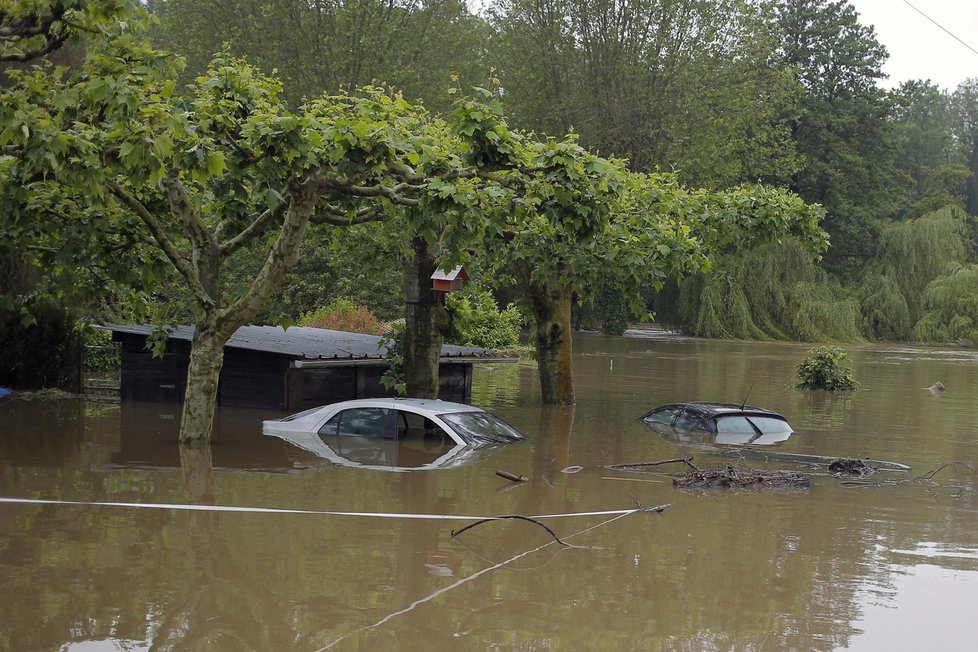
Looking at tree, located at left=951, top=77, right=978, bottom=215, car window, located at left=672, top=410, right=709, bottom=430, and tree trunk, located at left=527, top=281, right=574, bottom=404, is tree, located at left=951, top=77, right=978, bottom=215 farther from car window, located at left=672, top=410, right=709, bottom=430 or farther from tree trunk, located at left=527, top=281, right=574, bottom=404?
→ car window, located at left=672, top=410, right=709, bottom=430

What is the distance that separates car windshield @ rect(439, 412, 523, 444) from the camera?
17188mm

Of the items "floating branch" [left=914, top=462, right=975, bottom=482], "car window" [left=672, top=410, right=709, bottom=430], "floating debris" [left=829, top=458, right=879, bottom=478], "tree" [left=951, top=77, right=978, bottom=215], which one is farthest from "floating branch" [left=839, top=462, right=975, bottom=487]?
"tree" [left=951, top=77, right=978, bottom=215]

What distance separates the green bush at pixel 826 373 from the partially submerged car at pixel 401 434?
17403 millimetres

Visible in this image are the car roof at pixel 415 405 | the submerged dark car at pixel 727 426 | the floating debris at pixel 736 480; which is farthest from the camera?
the submerged dark car at pixel 727 426

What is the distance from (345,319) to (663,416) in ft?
63.6

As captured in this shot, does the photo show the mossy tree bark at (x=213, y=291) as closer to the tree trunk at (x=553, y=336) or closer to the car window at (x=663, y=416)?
the car window at (x=663, y=416)

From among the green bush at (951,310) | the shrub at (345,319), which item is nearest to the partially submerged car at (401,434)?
the shrub at (345,319)

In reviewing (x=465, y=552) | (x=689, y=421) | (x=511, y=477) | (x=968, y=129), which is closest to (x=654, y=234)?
(x=689, y=421)

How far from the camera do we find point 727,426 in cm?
2070

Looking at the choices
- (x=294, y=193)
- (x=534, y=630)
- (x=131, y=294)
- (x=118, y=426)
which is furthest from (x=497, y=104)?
(x=118, y=426)

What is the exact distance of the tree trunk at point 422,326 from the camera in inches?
883

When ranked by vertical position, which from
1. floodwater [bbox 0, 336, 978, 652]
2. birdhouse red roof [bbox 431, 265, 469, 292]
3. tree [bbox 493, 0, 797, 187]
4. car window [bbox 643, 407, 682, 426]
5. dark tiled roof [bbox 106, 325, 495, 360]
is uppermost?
tree [bbox 493, 0, 797, 187]

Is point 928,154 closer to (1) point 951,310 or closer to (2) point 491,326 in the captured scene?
(1) point 951,310

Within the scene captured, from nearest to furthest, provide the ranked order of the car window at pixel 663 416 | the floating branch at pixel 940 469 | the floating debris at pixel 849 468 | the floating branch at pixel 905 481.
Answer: the floating branch at pixel 905 481, the floating debris at pixel 849 468, the floating branch at pixel 940 469, the car window at pixel 663 416
